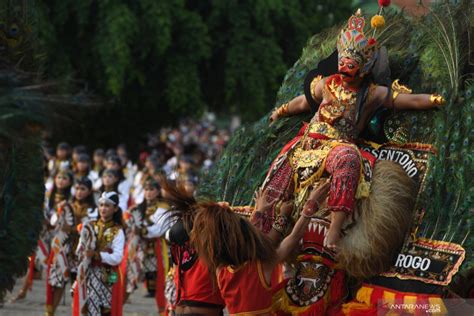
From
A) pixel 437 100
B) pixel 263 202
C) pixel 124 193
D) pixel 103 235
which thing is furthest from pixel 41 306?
pixel 437 100

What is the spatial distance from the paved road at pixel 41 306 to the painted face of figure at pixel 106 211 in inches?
109

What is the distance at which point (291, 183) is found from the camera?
7840 mm

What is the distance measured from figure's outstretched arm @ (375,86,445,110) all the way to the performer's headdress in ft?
0.64

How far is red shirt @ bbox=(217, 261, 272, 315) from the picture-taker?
23.6 ft

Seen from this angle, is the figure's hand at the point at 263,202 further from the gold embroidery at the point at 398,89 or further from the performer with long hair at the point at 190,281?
the gold embroidery at the point at 398,89

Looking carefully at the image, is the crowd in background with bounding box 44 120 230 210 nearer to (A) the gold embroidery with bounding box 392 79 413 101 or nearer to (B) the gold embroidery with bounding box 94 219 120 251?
(B) the gold embroidery with bounding box 94 219 120 251

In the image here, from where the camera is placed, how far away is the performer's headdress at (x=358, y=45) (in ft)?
25.3

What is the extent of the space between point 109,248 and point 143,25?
1174 centimetres

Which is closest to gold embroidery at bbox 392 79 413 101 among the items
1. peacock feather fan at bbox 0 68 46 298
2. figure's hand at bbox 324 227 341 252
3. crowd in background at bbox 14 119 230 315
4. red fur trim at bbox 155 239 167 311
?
figure's hand at bbox 324 227 341 252

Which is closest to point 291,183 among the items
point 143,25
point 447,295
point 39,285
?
point 447,295

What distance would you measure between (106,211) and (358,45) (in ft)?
14.7

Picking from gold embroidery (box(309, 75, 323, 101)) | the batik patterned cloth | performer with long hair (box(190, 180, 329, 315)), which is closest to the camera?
performer with long hair (box(190, 180, 329, 315))

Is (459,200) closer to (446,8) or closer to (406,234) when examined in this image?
(406,234)

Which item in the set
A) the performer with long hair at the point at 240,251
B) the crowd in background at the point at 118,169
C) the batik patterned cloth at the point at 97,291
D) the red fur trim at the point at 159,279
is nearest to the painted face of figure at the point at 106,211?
the batik patterned cloth at the point at 97,291
